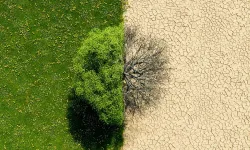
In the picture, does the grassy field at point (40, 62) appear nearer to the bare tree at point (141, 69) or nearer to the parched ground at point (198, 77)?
the bare tree at point (141, 69)

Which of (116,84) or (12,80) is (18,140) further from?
(116,84)

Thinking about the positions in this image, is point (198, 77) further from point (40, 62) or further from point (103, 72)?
point (40, 62)

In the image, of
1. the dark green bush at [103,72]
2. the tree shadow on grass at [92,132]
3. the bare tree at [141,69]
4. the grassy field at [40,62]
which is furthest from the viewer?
the grassy field at [40,62]

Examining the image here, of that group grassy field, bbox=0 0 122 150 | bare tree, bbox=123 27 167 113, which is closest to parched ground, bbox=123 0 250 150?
bare tree, bbox=123 27 167 113

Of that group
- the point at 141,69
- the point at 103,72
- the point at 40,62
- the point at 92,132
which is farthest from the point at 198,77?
the point at 40,62

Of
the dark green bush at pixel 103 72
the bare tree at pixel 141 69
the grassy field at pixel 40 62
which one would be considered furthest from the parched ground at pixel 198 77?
the grassy field at pixel 40 62

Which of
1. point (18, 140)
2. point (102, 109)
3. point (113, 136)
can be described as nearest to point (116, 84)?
point (102, 109)
